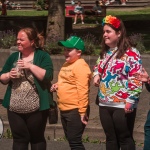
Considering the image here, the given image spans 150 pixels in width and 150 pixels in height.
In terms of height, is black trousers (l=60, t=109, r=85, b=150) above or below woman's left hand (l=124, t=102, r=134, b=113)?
below

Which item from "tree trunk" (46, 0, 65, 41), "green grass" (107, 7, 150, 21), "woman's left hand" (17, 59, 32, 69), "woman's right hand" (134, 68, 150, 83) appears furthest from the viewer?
"green grass" (107, 7, 150, 21)

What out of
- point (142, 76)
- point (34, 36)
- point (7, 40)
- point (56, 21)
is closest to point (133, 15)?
point (56, 21)

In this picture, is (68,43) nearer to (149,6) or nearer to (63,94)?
(63,94)

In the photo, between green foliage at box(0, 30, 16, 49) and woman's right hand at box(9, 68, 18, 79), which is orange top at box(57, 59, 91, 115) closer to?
woman's right hand at box(9, 68, 18, 79)

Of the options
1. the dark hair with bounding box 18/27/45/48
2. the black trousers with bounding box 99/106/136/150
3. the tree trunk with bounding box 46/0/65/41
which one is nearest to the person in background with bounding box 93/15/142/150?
the black trousers with bounding box 99/106/136/150

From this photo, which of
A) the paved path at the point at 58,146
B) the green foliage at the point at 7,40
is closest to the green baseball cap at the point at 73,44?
the paved path at the point at 58,146

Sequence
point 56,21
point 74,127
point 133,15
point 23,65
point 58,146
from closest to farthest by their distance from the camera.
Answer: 1. point 23,65
2. point 74,127
3. point 58,146
4. point 56,21
5. point 133,15

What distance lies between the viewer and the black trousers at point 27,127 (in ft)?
19.6

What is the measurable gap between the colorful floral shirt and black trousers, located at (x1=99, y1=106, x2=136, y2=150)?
0.09 m

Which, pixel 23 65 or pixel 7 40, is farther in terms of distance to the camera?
pixel 7 40

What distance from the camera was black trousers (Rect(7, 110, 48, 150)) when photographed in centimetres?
597

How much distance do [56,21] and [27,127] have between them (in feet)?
34.8

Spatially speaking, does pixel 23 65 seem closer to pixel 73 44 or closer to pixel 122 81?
pixel 73 44

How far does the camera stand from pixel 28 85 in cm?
590
